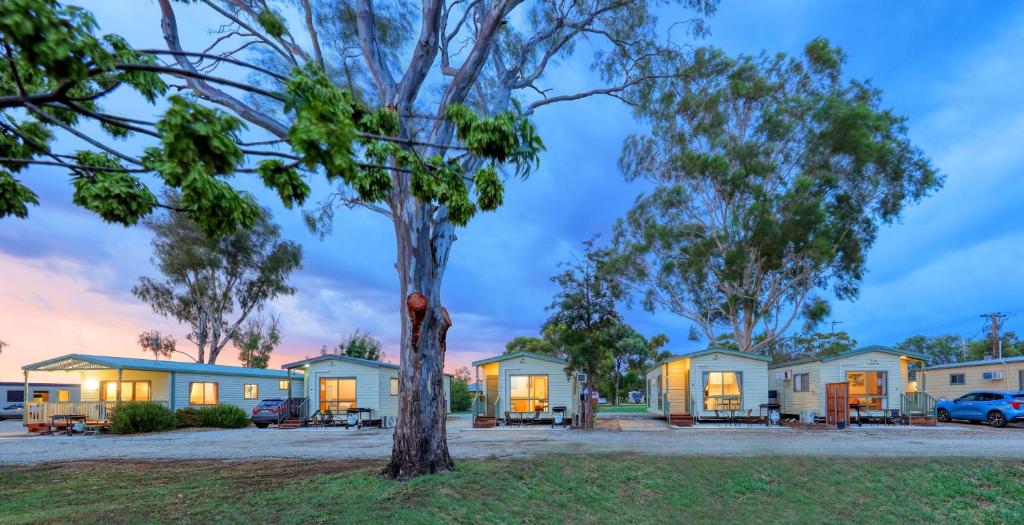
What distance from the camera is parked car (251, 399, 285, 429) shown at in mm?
23219

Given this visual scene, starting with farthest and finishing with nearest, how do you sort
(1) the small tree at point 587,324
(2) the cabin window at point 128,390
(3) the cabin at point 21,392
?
(3) the cabin at point 21,392, (2) the cabin window at point 128,390, (1) the small tree at point 587,324

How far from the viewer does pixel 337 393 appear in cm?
2344

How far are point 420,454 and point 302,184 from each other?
5854 millimetres

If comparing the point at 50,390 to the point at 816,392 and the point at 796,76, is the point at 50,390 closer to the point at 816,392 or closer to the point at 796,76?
the point at 816,392

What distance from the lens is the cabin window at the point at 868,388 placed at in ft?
69.7

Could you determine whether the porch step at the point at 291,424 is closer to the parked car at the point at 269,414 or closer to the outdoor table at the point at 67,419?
the parked car at the point at 269,414

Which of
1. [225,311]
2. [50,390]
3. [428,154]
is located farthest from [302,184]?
[50,390]

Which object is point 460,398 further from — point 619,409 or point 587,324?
point 587,324

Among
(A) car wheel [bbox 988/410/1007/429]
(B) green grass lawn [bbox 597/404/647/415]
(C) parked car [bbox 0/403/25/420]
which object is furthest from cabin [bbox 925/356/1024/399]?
(C) parked car [bbox 0/403/25/420]

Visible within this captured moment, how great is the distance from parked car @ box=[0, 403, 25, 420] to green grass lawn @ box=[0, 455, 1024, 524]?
31.1 meters

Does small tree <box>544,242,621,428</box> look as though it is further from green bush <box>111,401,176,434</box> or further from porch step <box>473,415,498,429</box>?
green bush <box>111,401,176,434</box>

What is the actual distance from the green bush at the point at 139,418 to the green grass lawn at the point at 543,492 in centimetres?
1042

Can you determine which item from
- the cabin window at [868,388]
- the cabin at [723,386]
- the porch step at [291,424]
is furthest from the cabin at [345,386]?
the cabin window at [868,388]

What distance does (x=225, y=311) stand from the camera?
38469mm
